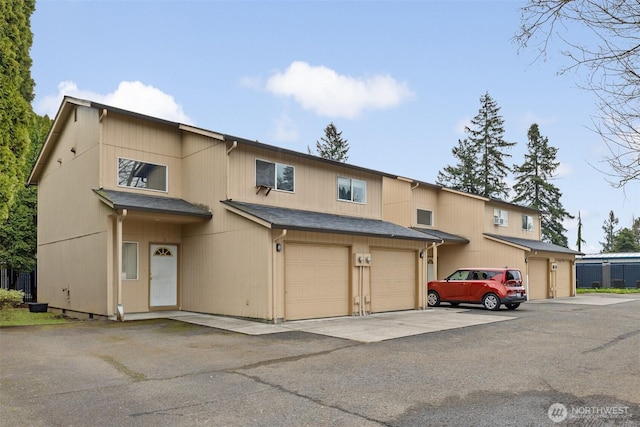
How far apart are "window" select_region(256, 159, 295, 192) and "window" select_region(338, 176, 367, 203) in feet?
8.00

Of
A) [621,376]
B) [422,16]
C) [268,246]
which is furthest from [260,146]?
[621,376]

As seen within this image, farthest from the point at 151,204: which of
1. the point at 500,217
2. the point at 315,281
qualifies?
the point at 500,217

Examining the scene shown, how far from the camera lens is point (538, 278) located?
88.5ft

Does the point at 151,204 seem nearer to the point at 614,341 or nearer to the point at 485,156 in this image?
the point at 614,341

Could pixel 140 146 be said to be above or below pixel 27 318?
above

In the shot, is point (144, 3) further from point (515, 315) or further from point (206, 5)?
point (515, 315)

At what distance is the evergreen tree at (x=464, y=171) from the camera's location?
50953 mm

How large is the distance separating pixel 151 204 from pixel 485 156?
43540 millimetres

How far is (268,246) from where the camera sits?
13.4 metres

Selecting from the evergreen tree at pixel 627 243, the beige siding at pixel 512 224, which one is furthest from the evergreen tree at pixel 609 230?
the beige siding at pixel 512 224

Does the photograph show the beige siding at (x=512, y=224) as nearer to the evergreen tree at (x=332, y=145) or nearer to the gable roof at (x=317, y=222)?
the gable roof at (x=317, y=222)

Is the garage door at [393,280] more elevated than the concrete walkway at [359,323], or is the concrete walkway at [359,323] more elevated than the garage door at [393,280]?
the garage door at [393,280]

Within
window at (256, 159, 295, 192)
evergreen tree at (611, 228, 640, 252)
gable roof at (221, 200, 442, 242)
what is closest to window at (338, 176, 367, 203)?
gable roof at (221, 200, 442, 242)

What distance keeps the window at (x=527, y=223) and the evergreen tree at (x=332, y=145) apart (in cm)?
2664
